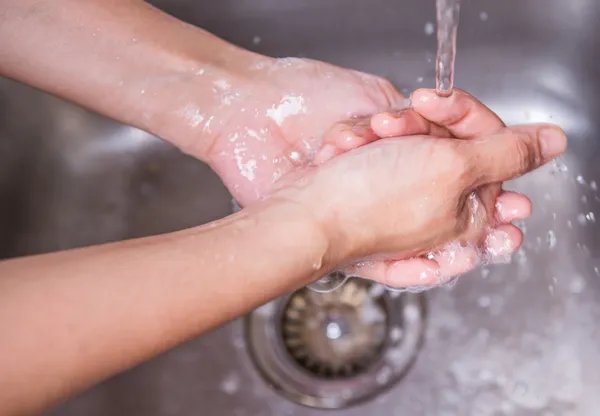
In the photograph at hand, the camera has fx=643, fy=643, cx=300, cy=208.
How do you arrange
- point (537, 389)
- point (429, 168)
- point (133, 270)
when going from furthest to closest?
point (537, 389)
point (429, 168)
point (133, 270)

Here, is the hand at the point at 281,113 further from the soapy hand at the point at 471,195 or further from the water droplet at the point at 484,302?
the water droplet at the point at 484,302

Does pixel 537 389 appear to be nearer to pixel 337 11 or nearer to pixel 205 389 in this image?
pixel 205 389

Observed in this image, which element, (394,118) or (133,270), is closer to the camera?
(133,270)

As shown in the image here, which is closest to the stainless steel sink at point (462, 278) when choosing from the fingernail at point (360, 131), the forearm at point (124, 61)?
the forearm at point (124, 61)

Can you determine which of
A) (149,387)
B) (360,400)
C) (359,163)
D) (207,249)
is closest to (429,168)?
(359,163)

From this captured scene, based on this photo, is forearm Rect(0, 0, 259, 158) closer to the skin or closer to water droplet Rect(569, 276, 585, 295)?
the skin

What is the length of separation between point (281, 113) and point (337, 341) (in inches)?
11.8

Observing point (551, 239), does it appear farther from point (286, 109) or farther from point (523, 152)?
point (286, 109)

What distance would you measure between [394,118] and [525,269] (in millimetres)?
321

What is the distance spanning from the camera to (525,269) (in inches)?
32.3

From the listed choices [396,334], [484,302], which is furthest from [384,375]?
[484,302]

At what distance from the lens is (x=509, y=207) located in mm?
676

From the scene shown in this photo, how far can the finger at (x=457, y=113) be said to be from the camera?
62 centimetres

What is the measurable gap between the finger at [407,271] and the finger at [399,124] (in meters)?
0.13
